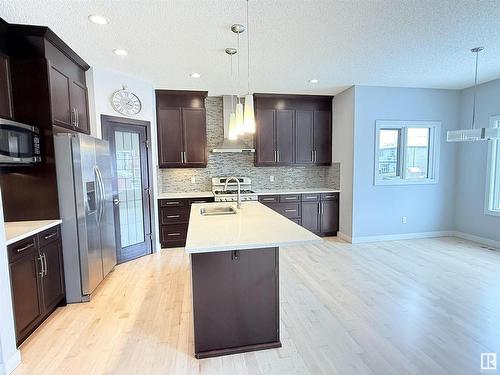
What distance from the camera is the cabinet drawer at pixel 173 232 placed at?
457cm

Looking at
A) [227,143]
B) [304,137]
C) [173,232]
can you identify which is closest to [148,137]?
[227,143]

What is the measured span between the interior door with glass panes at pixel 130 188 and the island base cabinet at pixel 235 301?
7.85 feet

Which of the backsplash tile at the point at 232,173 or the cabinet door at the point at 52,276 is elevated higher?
the backsplash tile at the point at 232,173

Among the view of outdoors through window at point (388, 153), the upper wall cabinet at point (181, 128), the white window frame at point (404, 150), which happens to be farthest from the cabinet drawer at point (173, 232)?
the view of outdoors through window at point (388, 153)

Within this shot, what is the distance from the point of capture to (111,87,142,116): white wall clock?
3750 mm

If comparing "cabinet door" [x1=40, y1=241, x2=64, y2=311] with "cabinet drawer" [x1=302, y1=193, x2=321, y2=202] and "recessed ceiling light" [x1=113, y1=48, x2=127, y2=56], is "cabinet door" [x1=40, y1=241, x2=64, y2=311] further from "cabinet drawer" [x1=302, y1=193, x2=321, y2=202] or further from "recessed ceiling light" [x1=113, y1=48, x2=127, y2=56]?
"cabinet drawer" [x1=302, y1=193, x2=321, y2=202]

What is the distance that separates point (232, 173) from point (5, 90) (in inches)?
137

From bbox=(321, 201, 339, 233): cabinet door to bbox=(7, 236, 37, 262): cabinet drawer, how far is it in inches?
167

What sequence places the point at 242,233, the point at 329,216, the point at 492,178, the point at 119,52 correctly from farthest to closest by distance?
1. the point at 329,216
2. the point at 492,178
3. the point at 119,52
4. the point at 242,233

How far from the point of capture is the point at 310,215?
506cm

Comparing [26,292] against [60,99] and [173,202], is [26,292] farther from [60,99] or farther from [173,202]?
[173,202]

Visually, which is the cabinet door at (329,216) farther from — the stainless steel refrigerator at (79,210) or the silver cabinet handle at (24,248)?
the silver cabinet handle at (24,248)

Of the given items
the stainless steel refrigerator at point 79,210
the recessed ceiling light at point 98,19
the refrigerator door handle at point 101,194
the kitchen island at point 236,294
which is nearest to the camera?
the kitchen island at point 236,294

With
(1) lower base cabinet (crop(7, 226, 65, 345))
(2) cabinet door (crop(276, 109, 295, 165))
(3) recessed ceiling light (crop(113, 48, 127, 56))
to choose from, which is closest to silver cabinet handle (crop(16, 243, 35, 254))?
(1) lower base cabinet (crop(7, 226, 65, 345))
